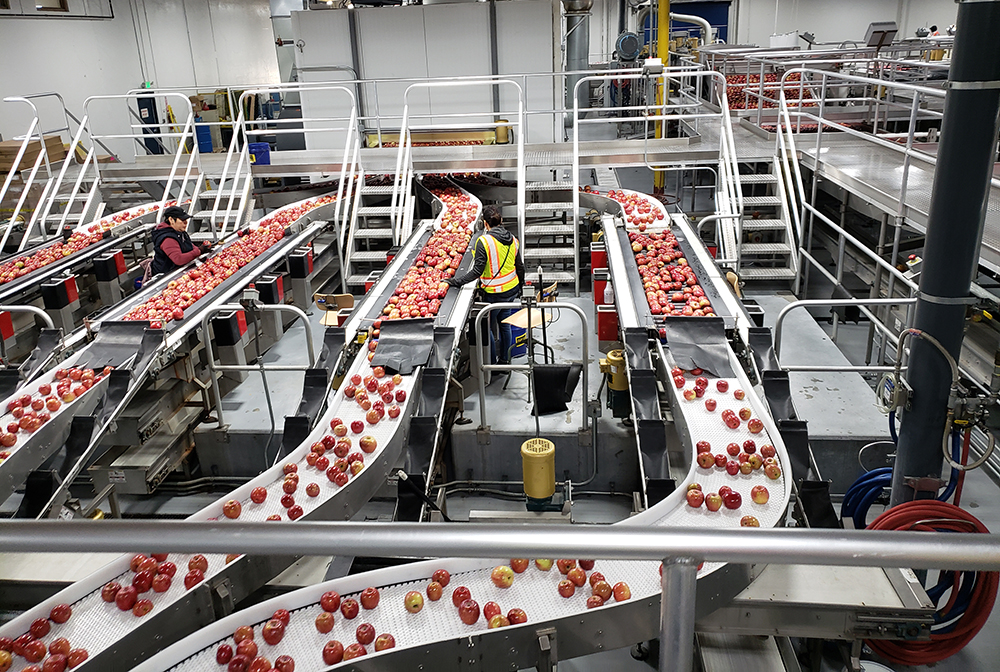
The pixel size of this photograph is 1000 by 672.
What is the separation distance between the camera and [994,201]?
6.69 meters

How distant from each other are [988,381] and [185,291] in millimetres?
6785

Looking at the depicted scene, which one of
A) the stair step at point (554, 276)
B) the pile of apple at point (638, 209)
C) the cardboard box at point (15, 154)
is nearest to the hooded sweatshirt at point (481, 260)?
the stair step at point (554, 276)

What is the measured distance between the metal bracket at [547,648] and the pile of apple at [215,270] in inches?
169

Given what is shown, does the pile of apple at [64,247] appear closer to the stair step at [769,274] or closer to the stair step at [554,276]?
the stair step at [554,276]

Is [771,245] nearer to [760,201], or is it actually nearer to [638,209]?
[760,201]

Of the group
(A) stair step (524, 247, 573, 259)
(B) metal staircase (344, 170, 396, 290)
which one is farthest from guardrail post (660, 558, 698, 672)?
(A) stair step (524, 247, 573, 259)

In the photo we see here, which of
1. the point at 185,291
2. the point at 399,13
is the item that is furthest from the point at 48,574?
the point at 399,13

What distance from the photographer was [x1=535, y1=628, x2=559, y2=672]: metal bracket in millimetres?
3193

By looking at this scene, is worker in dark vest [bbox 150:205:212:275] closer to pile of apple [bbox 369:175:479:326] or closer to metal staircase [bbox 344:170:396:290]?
metal staircase [bbox 344:170:396:290]

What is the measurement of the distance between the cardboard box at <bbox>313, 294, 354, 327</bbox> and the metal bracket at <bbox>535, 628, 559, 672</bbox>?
3766mm

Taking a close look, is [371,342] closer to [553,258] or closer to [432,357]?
[432,357]

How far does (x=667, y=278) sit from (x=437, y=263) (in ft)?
7.77

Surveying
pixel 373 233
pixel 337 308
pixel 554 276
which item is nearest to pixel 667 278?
pixel 554 276

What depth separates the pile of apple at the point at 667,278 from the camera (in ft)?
20.0
